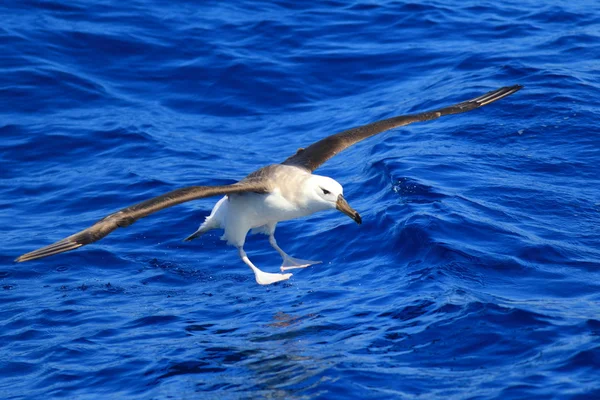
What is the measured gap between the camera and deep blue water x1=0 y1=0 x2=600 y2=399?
995 centimetres

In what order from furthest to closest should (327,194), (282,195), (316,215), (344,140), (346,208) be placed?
(316,215), (344,140), (282,195), (327,194), (346,208)

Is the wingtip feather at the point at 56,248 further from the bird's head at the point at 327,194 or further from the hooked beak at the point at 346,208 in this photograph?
the hooked beak at the point at 346,208

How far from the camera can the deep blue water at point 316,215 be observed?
995 cm

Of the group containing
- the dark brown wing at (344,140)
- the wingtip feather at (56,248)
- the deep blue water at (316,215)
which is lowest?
the deep blue water at (316,215)

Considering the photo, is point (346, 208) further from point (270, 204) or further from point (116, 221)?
point (116, 221)

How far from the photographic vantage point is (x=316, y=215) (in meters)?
15.0

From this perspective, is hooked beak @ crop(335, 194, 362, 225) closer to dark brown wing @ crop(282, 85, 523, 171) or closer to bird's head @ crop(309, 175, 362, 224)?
bird's head @ crop(309, 175, 362, 224)

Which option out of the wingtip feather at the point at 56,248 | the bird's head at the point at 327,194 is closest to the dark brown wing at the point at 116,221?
the wingtip feather at the point at 56,248

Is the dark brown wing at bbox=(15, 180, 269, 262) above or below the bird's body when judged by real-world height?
above

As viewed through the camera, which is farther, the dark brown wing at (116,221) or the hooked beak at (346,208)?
the hooked beak at (346,208)

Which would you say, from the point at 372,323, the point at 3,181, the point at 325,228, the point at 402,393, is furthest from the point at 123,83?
the point at 402,393

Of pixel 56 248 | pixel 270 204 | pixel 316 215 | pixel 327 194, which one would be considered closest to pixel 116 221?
pixel 56 248

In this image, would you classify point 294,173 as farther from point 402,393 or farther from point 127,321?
point 402,393

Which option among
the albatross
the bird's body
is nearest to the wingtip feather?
the albatross
